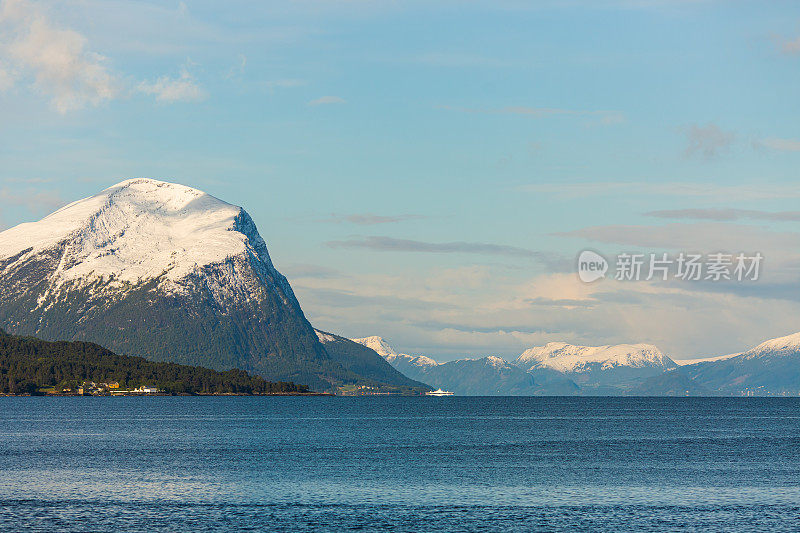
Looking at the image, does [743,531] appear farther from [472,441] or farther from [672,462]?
[472,441]

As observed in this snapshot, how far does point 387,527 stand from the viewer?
8025 cm

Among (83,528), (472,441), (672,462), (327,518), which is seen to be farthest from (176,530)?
(472,441)

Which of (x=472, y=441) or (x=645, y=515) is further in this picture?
(x=472, y=441)

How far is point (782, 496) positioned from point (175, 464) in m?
76.7

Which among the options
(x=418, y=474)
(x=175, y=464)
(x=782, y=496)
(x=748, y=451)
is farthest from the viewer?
(x=748, y=451)

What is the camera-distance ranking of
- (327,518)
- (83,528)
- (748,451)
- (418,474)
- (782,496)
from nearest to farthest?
1. (83,528)
2. (327,518)
3. (782,496)
4. (418,474)
5. (748,451)

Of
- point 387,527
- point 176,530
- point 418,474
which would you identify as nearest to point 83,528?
point 176,530

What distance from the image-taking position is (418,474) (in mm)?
117438

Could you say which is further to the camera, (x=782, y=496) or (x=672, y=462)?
(x=672, y=462)

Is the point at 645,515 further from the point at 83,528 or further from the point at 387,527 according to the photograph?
the point at 83,528

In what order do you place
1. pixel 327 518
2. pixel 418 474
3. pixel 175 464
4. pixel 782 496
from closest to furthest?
pixel 327 518 < pixel 782 496 < pixel 418 474 < pixel 175 464

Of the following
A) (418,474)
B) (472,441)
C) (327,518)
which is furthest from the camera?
(472,441)

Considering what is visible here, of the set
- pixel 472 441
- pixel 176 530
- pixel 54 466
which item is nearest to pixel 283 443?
pixel 472 441

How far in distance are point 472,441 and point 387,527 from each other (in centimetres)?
10047
